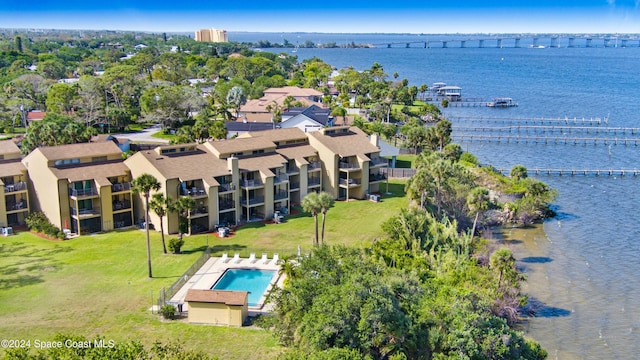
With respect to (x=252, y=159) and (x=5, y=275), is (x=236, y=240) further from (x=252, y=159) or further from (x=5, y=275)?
(x=5, y=275)

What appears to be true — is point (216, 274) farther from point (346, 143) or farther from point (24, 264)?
point (346, 143)

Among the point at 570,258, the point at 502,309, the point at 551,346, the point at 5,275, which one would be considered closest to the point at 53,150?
the point at 5,275

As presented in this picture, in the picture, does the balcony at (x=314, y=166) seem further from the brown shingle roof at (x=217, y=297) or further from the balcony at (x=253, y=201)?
the brown shingle roof at (x=217, y=297)

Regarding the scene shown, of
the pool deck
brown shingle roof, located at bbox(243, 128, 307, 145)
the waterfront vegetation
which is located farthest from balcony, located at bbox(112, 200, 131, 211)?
brown shingle roof, located at bbox(243, 128, 307, 145)

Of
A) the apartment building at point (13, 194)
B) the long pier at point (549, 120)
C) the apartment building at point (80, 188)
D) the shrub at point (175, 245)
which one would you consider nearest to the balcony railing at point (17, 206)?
the apartment building at point (13, 194)

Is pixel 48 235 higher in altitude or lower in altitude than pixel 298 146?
lower

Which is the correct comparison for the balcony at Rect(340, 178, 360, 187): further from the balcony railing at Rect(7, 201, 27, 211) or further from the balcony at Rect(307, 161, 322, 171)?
the balcony railing at Rect(7, 201, 27, 211)
